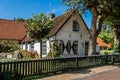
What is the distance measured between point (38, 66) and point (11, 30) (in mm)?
26255

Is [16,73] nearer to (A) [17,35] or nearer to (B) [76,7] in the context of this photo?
(B) [76,7]

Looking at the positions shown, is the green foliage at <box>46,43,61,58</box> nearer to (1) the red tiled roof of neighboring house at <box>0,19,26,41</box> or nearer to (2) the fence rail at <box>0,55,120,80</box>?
(2) the fence rail at <box>0,55,120,80</box>

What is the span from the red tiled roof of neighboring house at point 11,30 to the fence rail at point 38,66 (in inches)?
816

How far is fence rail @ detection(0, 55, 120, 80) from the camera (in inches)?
448

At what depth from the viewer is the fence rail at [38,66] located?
1139cm

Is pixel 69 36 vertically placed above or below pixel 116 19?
below

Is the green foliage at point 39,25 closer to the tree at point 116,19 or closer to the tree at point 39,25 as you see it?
the tree at point 39,25

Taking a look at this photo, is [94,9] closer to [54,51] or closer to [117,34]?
[54,51]

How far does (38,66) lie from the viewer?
13469 mm

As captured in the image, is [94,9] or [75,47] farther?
[75,47]

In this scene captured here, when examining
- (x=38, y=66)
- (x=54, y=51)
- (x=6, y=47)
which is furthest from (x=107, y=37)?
(x=38, y=66)

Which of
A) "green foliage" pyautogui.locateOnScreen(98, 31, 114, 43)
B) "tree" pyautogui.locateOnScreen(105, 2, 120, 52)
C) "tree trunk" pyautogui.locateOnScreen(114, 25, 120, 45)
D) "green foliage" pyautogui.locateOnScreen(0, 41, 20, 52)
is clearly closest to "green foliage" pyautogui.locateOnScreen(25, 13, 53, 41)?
"tree" pyautogui.locateOnScreen(105, 2, 120, 52)

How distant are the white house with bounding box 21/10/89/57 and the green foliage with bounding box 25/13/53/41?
473 centimetres

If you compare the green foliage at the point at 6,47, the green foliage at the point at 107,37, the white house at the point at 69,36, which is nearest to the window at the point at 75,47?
the white house at the point at 69,36
